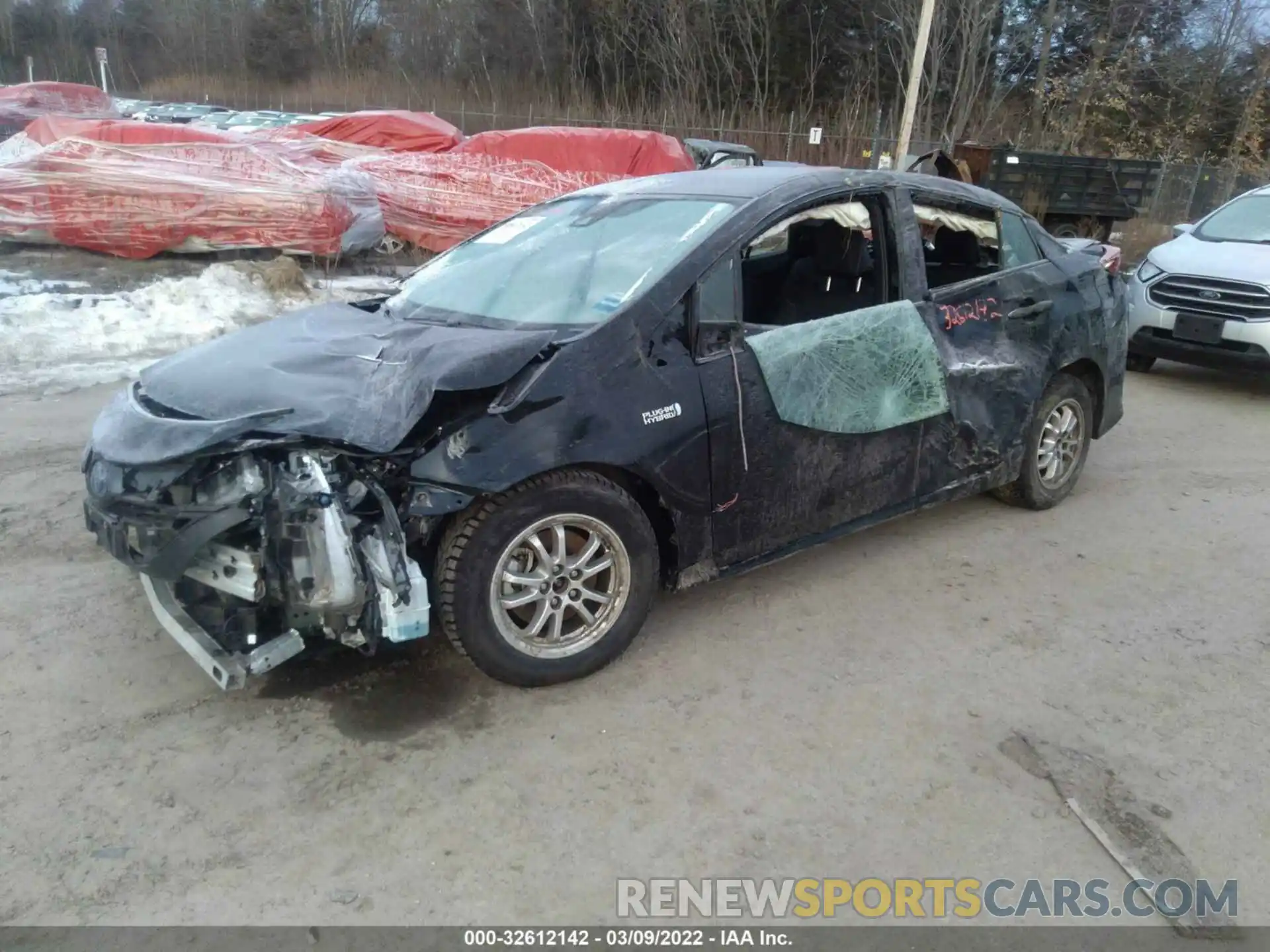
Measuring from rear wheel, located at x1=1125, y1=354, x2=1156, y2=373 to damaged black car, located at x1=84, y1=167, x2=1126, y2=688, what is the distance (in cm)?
476

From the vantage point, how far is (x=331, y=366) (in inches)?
134

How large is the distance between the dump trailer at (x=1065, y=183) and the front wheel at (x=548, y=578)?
44.7ft

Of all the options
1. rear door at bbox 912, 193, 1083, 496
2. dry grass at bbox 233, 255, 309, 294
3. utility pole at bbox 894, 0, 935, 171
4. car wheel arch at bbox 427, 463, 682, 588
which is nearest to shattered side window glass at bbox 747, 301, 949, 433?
rear door at bbox 912, 193, 1083, 496

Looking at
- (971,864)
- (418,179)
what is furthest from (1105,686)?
(418,179)

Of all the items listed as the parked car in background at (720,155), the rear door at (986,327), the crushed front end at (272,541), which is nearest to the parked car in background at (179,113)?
the parked car in background at (720,155)

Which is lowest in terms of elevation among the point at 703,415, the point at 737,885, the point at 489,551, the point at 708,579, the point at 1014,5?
the point at 737,885

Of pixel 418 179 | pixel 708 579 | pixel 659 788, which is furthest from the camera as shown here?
pixel 418 179

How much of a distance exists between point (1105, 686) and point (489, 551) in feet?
7.60

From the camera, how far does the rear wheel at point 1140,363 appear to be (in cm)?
895

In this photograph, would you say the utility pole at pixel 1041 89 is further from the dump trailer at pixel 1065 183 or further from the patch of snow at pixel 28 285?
the patch of snow at pixel 28 285

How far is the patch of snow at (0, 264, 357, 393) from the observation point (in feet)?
24.4

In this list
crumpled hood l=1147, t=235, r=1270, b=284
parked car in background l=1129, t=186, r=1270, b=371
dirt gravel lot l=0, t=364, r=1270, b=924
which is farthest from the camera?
crumpled hood l=1147, t=235, r=1270, b=284

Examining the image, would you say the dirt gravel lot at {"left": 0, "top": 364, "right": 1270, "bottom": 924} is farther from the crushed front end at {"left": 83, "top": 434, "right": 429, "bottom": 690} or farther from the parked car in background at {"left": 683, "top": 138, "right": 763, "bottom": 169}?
the parked car in background at {"left": 683, "top": 138, "right": 763, "bottom": 169}

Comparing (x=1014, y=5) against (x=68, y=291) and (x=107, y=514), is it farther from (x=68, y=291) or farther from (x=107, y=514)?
(x=107, y=514)
